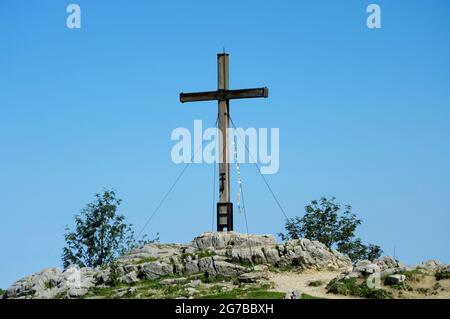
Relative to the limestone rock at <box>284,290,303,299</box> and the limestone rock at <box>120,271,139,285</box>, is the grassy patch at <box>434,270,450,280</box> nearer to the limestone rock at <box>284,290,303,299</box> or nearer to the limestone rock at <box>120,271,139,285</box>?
the limestone rock at <box>284,290,303,299</box>

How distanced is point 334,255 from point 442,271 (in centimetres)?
771

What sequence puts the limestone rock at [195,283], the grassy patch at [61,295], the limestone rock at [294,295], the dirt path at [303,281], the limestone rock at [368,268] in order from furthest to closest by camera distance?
the grassy patch at [61,295] < the limestone rock at [195,283] < the limestone rock at [368,268] < the dirt path at [303,281] < the limestone rock at [294,295]

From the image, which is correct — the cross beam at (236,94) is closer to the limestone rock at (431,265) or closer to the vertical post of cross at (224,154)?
the vertical post of cross at (224,154)

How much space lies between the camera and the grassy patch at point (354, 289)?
31.1 metres

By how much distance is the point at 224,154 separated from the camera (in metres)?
40.1

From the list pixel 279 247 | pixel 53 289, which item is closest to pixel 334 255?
pixel 279 247

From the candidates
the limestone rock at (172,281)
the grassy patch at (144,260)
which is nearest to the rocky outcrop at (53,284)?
the grassy patch at (144,260)

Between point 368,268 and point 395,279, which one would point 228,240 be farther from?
point 395,279

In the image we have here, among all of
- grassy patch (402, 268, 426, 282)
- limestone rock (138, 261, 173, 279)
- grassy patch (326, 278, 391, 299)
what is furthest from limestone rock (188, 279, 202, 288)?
grassy patch (402, 268, 426, 282)

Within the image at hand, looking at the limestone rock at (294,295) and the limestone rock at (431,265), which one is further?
the limestone rock at (431,265)

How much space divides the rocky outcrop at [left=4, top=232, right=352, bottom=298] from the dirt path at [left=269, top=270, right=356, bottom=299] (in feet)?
2.45

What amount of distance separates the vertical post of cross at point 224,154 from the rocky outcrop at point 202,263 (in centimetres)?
88
